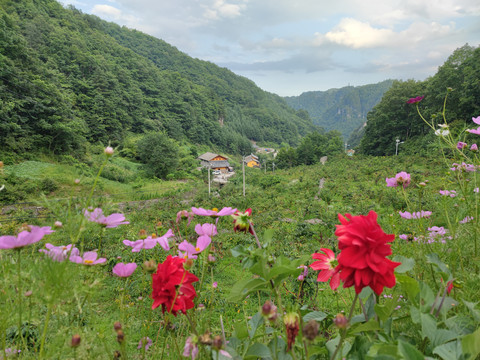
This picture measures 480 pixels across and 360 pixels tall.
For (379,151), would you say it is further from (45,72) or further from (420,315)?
(45,72)

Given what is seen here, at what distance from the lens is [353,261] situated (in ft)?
1.51

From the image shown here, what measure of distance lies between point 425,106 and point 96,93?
33.7 metres

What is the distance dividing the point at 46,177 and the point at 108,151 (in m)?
16.2

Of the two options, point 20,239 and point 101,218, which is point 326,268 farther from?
point 20,239

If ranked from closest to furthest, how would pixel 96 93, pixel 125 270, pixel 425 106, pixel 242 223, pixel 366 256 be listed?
pixel 366 256, pixel 242 223, pixel 125 270, pixel 425 106, pixel 96 93

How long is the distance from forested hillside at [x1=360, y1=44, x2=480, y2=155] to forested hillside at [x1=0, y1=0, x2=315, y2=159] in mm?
24485

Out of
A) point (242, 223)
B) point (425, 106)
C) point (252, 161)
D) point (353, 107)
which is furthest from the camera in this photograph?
point (353, 107)

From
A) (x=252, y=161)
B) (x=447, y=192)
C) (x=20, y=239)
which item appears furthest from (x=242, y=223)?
(x=252, y=161)

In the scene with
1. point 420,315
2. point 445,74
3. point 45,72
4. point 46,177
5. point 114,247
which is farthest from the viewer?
point 45,72

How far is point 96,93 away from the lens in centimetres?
3070

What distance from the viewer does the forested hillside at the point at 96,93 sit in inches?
714

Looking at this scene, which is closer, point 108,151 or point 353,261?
point 353,261

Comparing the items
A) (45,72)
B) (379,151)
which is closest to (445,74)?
(379,151)

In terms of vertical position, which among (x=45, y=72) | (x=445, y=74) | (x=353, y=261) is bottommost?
(x=353, y=261)
